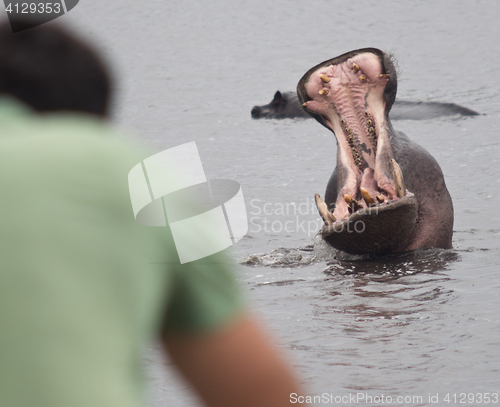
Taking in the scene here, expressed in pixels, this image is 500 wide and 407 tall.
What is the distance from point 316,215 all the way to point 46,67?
19.2ft

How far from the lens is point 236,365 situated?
1.01 metres

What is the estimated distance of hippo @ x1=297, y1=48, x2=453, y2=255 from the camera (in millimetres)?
4426

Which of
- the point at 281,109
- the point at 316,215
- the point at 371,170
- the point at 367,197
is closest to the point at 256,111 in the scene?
the point at 281,109

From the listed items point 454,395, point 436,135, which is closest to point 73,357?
point 454,395

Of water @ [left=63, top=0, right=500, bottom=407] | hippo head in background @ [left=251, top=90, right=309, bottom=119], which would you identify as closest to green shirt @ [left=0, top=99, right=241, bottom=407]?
water @ [left=63, top=0, right=500, bottom=407]

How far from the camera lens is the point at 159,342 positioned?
1023 millimetres

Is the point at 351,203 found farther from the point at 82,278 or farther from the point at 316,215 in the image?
the point at 82,278

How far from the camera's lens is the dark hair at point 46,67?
47.3 inches

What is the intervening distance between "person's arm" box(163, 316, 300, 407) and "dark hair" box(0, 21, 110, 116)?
465 millimetres

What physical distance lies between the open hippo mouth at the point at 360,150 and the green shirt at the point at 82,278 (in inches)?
135

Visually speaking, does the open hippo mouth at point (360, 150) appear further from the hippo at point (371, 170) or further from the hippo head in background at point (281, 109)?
the hippo head in background at point (281, 109)

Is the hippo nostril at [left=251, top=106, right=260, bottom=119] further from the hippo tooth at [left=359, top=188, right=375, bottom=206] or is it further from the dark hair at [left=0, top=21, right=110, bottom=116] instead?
the dark hair at [left=0, top=21, right=110, bottom=116]

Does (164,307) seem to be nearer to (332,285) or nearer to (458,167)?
(332,285)

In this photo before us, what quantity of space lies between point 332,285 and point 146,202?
3701mm
